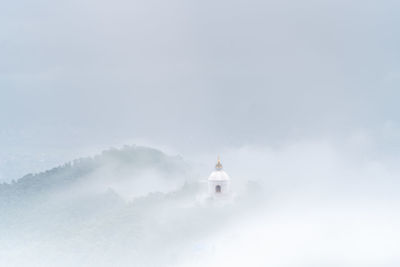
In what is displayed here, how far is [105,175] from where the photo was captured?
94.0m

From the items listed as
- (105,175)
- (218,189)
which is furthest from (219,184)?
(105,175)

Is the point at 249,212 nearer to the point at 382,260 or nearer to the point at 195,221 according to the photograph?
the point at 195,221

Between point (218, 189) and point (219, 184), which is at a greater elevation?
point (219, 184)

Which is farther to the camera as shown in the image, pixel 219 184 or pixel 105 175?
pixel 105 175

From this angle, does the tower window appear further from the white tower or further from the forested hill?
the forested hill

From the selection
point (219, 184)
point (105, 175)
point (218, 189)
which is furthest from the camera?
point (105, 175)

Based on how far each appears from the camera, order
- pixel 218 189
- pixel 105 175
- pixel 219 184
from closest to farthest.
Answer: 1. pixel 219 184
2. pixel 218 189
3. pixel 105 175

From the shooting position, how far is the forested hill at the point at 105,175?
8700 cm

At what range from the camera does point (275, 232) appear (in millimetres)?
64125

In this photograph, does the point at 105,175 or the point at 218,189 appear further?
the point at 105,175

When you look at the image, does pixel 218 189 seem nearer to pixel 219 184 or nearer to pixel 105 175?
pixel 219 184

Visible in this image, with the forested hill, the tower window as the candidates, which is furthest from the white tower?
the forested hill

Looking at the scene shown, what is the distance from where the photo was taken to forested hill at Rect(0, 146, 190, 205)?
87.0m

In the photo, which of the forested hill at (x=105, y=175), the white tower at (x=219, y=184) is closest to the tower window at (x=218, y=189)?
the white tower at (x=219, y=184)
